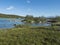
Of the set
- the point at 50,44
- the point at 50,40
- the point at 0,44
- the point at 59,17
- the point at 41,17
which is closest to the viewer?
the point at 0,44

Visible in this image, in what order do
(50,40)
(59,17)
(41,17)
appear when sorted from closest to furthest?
1. (50,40)
2. (59,17)
3. (41,17)

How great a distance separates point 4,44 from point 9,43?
0.54 meters

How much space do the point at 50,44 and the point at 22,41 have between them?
9.72 feet

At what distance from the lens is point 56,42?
14.2 metres

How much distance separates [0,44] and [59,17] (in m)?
85.1

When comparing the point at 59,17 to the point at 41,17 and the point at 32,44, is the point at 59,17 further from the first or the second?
the point at 32,44

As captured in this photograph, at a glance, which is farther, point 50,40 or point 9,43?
point 50,40

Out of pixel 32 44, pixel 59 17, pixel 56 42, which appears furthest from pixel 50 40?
pixel 59 17

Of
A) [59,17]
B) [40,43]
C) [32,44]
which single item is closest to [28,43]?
[32,44]

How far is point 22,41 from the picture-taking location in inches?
537

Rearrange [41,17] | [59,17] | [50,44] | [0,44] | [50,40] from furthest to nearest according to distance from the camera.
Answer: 1. [41,17]
2. [59,17]
3. [50,40]
4. [50,44]
5. [0,44]

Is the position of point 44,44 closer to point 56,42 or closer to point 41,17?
point 56,42

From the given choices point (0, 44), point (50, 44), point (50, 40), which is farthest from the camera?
point (50, 40)

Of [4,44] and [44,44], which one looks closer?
[4,44]
